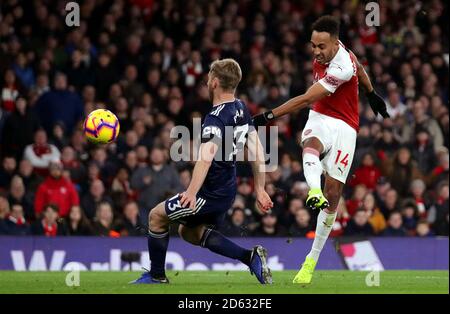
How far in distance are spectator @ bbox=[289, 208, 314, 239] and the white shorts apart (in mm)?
6304

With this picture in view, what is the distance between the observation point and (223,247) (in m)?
11.5

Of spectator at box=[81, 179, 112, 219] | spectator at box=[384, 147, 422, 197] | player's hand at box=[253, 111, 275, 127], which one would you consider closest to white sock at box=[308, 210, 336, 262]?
player's hand at box=[253, 111, 275, 127]

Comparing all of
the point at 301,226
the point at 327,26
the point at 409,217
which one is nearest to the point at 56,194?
the point at 301,226

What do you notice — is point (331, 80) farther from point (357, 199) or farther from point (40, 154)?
point (40, 154)

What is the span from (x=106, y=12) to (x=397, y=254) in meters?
8.05

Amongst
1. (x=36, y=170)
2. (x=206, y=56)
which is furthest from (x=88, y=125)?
(x=206, y=56)

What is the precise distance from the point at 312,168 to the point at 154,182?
24.0 feet

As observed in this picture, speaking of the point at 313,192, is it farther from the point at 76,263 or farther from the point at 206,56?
the point at 206,56

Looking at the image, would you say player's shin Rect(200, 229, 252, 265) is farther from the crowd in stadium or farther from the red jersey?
the crowd in stadium

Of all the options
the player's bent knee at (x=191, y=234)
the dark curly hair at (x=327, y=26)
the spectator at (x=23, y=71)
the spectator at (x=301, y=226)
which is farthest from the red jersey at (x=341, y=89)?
the spectator at (x=23, y=71)

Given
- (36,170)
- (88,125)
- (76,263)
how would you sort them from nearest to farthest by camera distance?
(88,125) → (76,263) → (36,170)

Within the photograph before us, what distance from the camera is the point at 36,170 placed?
62.9 feet

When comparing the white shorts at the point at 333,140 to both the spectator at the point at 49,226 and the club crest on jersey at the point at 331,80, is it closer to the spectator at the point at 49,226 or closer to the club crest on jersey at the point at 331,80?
the club crest on jersey at the point at 331,80

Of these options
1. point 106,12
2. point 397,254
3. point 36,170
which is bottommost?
point 397,254
